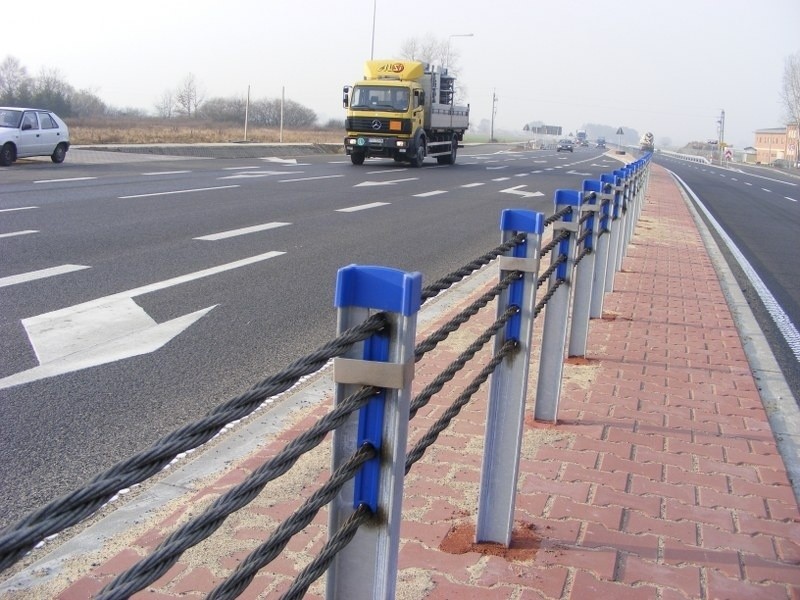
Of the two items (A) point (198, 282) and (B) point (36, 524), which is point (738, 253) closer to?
(A) point (198, 282)

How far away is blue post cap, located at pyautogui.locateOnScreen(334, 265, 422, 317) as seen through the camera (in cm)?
190

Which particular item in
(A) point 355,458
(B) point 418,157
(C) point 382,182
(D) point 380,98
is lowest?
(C) point 382,182

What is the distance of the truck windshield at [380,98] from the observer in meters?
31.6

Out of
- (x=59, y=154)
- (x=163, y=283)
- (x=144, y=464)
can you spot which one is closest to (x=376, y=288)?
(x=144, y=464)

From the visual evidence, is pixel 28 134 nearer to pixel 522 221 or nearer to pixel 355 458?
pixel 522 221

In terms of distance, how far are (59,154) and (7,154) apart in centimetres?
192

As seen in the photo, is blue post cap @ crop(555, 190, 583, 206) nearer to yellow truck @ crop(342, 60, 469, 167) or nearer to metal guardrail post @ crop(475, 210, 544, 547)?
metal guardrail post @ crop(475, 210, 544, 547)

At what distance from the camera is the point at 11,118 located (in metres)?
23.6

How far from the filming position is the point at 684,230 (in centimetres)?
1664

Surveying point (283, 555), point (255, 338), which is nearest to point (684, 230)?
point (255, 338)

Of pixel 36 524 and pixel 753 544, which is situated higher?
pixel 36 524

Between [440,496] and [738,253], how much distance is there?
12015 millimetres

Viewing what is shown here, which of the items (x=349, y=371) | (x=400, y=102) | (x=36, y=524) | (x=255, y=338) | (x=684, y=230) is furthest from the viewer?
(x=400, y=102)

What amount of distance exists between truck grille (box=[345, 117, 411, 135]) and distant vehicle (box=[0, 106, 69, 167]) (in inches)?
404
